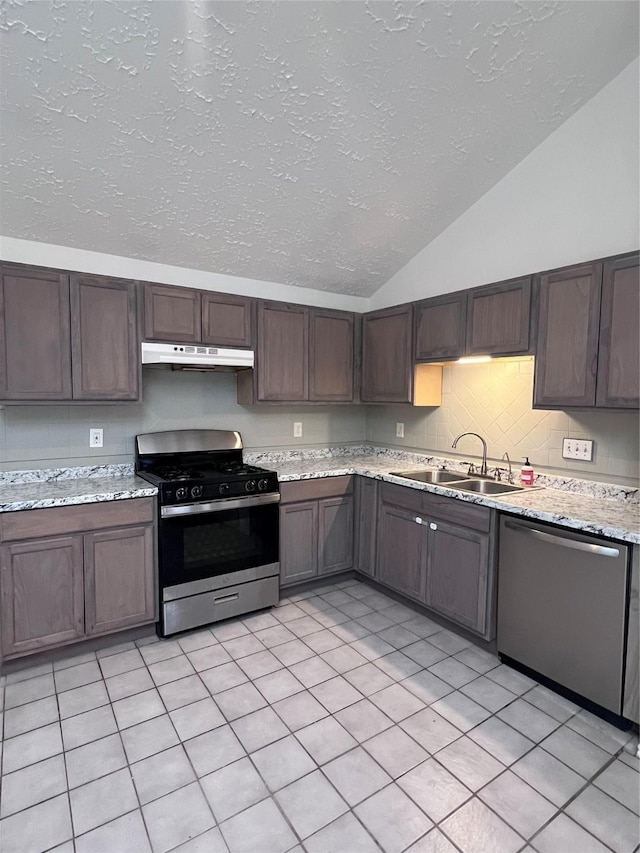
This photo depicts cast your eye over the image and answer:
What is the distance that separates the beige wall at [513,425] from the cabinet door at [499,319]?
0.29 metres

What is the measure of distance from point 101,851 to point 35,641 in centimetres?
123

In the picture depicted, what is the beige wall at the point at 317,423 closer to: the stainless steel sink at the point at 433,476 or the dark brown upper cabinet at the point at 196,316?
the stainless steel sink at the point at 433,476

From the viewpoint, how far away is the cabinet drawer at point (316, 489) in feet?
10.3

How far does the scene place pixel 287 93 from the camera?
2.03 meters

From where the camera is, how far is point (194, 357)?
2930mm

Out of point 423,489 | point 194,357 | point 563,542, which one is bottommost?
point 563,542

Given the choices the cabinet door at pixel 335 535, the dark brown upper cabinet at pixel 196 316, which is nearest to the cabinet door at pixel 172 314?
the dark brown upper cabinet at pixel 196 316

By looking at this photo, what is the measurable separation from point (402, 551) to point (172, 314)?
2.14 metres

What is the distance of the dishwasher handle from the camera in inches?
77.6

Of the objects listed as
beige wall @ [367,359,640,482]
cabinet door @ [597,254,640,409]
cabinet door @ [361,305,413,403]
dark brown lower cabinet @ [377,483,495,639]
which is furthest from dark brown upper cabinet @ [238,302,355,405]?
cabinet door @ [597,254,640,409]

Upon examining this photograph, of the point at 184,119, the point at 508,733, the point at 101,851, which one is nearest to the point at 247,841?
the point at 101,851

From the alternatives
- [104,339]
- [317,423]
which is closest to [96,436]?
[104,339]

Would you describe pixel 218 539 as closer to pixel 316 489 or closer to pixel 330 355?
pixel 316 489

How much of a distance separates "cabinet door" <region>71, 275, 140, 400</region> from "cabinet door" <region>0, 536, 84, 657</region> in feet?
2.81
